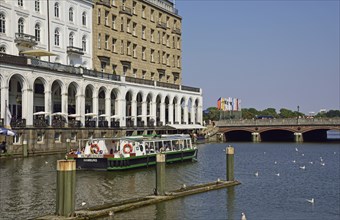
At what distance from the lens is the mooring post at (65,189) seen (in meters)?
24.5

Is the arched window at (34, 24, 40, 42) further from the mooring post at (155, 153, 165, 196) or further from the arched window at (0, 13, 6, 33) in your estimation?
the mooring post at (155, 153, 165, 196)

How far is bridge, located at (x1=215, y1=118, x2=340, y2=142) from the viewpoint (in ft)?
380

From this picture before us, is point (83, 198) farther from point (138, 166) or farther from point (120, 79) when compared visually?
point (120, 79)

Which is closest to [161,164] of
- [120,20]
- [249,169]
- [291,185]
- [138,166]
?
[291,185]

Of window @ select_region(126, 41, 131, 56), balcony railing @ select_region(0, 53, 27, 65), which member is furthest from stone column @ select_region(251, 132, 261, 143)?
balcony railing @ select_region(0, 53, 27, 65)

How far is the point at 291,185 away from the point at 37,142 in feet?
111

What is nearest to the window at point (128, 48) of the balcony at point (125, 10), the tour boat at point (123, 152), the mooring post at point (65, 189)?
the balcony at point (125, 10)

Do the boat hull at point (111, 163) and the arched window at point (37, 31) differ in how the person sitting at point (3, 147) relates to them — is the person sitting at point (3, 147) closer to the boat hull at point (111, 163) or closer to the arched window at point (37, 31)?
the boat hull at point (111, 163)

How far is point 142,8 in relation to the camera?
10425 cm

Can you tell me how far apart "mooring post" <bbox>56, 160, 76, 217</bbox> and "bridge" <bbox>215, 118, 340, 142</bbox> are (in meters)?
95.6

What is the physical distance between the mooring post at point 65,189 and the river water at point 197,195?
301 centimetres

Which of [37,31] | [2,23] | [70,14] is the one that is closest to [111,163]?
[2,23]

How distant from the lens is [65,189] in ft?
80.2

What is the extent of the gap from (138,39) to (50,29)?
26421 mm
